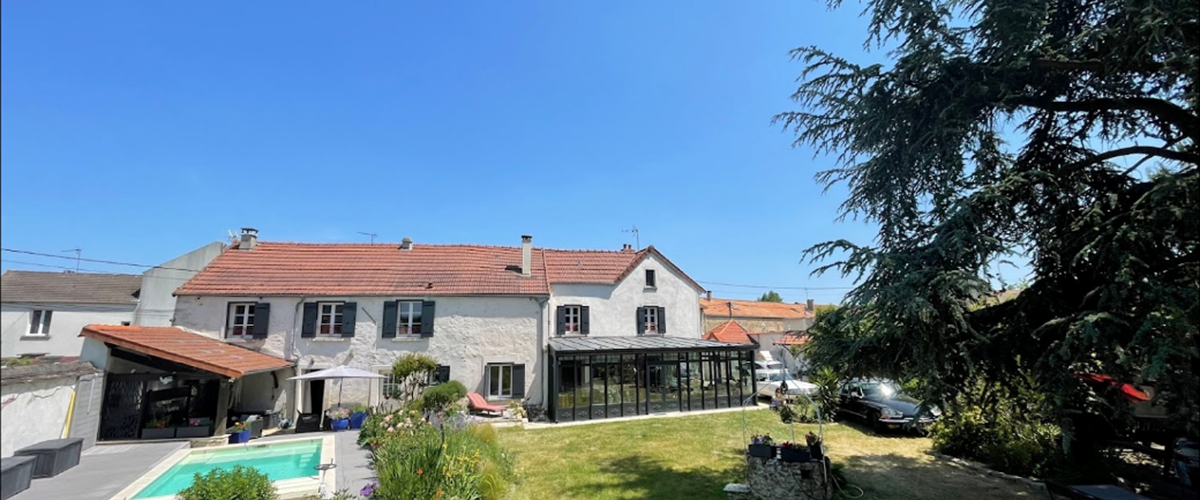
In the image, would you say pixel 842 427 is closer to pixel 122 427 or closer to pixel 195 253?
pixel 122 427

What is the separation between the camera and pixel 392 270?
22.2 meters

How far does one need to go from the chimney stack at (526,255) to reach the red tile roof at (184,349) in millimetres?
10268

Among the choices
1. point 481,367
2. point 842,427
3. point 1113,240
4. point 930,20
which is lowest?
point 842,427

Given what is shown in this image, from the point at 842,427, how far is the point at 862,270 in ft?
35.3

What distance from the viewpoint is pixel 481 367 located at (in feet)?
67.5

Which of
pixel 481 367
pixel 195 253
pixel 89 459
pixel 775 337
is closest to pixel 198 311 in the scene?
pixel 195 253

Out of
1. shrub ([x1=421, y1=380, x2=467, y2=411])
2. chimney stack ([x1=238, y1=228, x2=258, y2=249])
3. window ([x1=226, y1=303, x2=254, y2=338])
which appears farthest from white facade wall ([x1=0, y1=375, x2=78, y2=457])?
chimney stack ([x1=238, y1=228, x2=258, y2=249])

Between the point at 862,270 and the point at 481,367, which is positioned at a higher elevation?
the point at 862,270

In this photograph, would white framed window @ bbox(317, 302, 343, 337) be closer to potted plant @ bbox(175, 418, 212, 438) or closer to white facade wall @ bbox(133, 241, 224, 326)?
potted plant @ bbox(175, 418, 212, 438)

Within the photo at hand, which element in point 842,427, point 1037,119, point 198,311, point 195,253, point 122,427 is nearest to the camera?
point 1037,119

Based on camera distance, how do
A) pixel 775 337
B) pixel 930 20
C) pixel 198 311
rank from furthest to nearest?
pixel 775 337 < pixel 198 311 < pixel 930 20

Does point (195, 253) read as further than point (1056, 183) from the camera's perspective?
Yes

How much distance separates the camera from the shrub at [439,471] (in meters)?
7.97

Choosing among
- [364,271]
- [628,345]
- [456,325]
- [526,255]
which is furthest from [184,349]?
[628,345]
